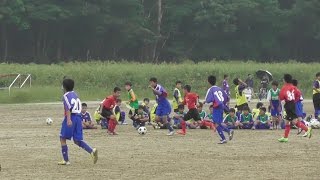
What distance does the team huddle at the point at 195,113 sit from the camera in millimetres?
15384

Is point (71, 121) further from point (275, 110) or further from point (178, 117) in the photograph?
point (275, 110)

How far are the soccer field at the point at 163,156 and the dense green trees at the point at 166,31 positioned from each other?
5376 centimetres

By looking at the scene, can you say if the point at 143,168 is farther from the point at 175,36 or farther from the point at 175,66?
the point at 175,36

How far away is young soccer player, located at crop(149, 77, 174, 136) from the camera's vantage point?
22.3 meters

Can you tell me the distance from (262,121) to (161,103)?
12.5 ft

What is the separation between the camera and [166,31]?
82.1m

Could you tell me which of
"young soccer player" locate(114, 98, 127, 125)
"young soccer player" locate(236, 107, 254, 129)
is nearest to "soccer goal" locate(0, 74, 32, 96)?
"young soccer player" locate(114, 98, 127, 125)

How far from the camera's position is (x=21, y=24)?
241 feet

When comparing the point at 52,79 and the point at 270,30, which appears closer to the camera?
the point at 52,79

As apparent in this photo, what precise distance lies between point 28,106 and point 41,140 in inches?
668

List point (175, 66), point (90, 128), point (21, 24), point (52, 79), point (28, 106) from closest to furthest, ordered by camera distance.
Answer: point (90, 128) → point (28, 106) → point (52, 79) → point (175, 66) → point (21, 24)

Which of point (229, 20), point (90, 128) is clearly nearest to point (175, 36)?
point (229, 20)

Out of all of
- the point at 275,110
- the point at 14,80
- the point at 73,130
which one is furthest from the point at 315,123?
the point at 14,80

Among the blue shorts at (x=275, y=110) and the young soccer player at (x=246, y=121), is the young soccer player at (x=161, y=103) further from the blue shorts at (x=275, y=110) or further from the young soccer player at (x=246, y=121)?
the blue shorts at (x=275, y=110)
